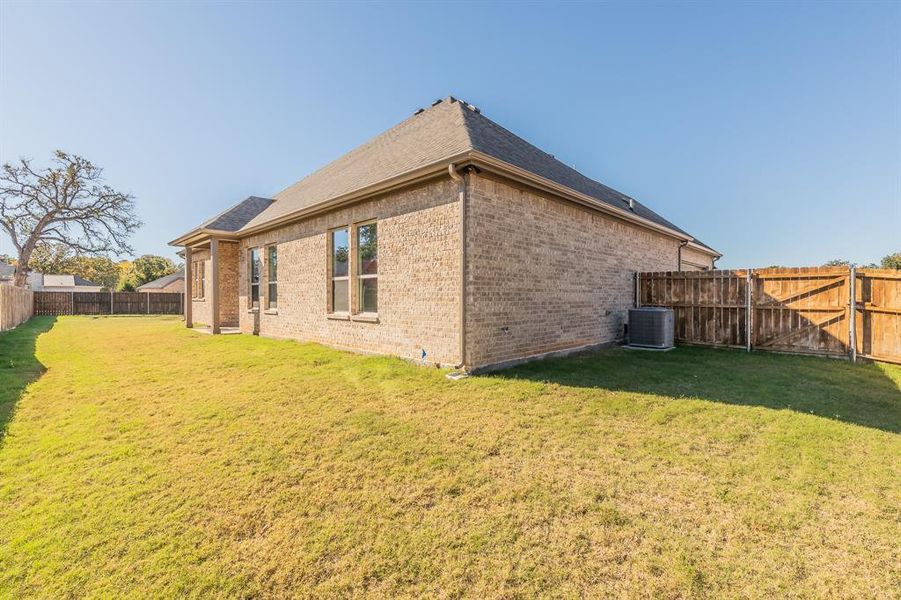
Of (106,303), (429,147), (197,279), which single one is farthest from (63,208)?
(429,147)

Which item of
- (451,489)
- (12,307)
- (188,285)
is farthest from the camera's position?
(188,285)

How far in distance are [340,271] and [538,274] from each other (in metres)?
4.80

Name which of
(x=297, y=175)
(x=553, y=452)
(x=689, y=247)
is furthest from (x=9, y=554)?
(x=689, y=247)

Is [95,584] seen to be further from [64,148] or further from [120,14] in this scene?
[64,148]

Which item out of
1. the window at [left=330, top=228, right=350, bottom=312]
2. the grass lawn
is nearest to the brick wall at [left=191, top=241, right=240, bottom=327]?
the window at [left=330, top=228, right=350, bottom=312]

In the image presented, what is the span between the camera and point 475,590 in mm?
2055

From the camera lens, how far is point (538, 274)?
7.90 meters

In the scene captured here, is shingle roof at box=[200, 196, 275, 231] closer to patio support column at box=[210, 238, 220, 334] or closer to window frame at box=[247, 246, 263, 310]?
patio support column at box=[210, 238, 220, 334]

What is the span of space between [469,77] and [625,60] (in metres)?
5.27

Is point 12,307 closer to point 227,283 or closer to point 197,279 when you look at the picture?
point 197,279

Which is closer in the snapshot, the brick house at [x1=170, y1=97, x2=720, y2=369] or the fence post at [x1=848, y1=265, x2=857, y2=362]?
the brick house at [x1=170, y1=97, x2=720, y2=369]

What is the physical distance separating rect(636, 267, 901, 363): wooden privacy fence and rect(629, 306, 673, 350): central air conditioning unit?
4.31 ft

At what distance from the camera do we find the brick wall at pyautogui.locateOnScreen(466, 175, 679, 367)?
21.7ft

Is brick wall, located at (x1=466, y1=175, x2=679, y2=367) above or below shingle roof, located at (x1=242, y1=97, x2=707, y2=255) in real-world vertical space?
below
